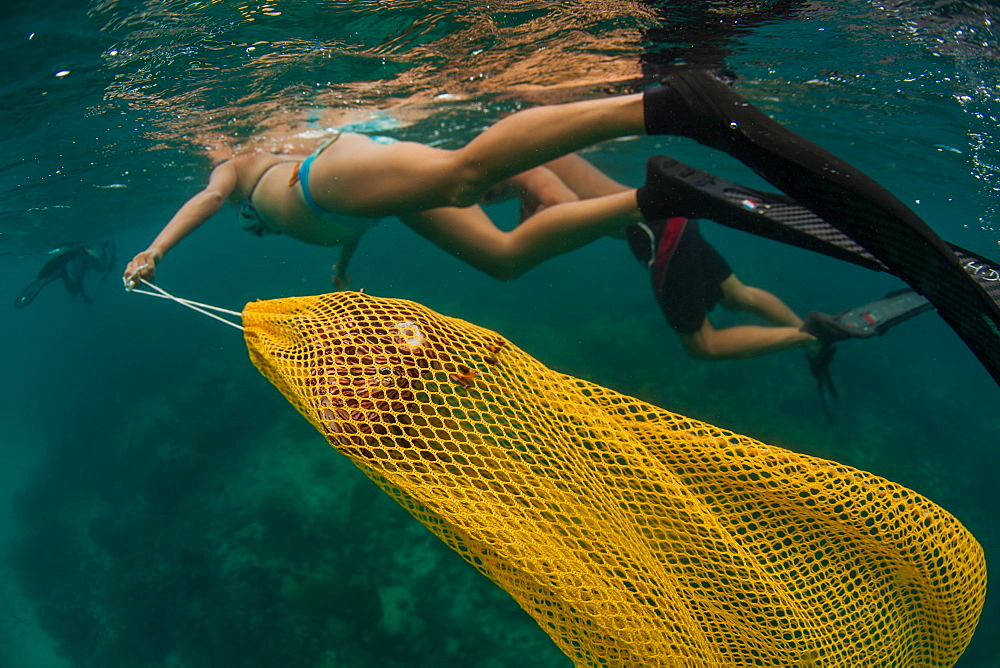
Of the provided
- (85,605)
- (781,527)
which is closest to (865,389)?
(781,527)

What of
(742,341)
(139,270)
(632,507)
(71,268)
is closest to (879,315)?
(742,341)

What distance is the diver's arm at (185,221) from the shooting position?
3.92 m

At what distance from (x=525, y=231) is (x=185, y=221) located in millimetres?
3374

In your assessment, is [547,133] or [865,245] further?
[547,133]

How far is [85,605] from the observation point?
11.1 metres

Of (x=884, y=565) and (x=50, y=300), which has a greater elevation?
(x=884, y=565)

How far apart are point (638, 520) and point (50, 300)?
3483 inches

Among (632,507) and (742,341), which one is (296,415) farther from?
(632,507)

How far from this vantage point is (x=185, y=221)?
487 centimetres

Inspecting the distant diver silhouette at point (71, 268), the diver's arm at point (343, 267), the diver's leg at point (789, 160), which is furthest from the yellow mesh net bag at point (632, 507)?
the distant diver silhouette at point (71, 268)

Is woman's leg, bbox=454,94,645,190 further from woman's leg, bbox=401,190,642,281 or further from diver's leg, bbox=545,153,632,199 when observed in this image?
diver's leg, bbox=545,153,632,199

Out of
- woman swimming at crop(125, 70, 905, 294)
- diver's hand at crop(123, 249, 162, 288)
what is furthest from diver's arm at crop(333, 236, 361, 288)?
diver's hand at crop(123, 249, 162, 288)

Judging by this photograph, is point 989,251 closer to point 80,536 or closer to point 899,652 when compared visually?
point 899,652

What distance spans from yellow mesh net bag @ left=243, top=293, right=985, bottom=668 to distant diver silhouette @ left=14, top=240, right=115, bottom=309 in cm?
1691
